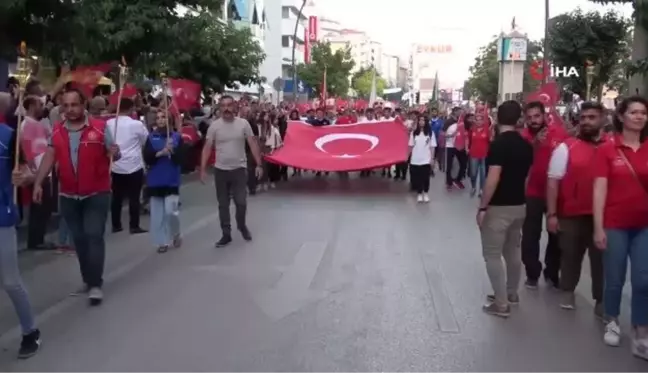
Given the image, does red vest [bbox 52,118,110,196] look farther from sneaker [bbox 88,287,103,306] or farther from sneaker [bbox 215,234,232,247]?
sneaker [bbox 215,234,232,247]

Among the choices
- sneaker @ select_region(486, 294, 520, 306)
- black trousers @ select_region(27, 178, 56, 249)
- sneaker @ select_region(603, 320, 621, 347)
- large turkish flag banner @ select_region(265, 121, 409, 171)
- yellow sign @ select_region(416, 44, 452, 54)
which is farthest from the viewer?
yellow sign @ select_region(416, 44, 452, 54)

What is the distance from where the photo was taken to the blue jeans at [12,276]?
6.22 meters

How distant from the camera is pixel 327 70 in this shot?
7150 cm

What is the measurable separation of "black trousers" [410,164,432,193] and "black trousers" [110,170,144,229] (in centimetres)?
642

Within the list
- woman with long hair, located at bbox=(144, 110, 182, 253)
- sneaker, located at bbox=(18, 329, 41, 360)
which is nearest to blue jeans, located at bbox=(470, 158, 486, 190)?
woman with long hair, located at bbox=(144, 110, 182, 253)

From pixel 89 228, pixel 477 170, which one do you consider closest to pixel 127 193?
pixel 89 228

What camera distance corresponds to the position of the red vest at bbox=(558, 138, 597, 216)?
7559 mm

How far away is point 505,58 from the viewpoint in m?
69.6

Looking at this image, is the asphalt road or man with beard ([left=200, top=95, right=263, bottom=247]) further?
man with beard ([left=200, top=95, right=263, bottom=247])

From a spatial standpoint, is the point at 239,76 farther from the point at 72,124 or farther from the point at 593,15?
the point at 72,124

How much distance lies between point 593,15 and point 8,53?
2458 centimetres

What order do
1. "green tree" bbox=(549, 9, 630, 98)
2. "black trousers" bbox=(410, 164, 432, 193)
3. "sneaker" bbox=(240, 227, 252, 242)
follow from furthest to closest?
"green tree" bbox=(549, 9, 630, 98) < "black trousers" bbox=(410, 164, 432, 193) < "sneaker" bbox=(240, 227, 252, 242)

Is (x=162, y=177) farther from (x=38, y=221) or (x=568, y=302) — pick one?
(x=568, y=302)

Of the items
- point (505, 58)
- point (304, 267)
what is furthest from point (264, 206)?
point (505, 58)
